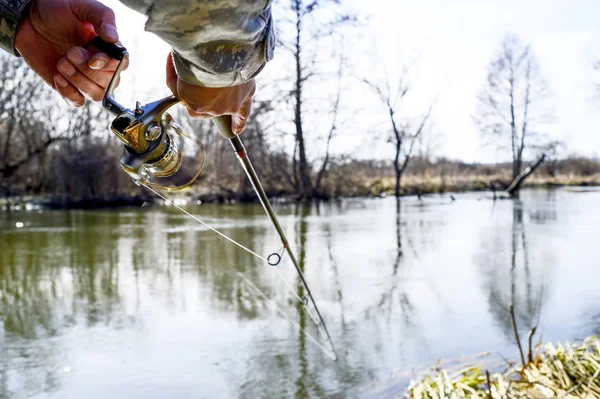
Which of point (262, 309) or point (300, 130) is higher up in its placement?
point (300, 130)

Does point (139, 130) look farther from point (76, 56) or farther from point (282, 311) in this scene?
point (282, 311)

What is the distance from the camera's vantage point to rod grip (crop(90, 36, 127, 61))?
1071 millimetres

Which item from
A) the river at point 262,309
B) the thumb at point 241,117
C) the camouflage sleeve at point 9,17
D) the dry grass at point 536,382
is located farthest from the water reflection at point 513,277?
the camouflage sleeve at point 9,17

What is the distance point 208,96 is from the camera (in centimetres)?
92

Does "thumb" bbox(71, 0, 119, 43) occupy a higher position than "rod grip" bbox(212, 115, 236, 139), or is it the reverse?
"thumb" bbox(71, 0, 119, 43)

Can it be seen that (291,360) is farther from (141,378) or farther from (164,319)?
(164,319)

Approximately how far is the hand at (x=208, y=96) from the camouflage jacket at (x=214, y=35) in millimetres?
43

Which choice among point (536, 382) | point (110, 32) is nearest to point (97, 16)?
point (110, 32)

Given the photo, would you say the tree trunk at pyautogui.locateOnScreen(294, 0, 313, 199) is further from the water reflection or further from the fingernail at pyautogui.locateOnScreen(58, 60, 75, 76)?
the fingernail at pyautogui.locateOnScreen(58, 60, 75, 76)

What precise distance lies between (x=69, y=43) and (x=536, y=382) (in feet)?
7.10

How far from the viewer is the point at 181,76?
33.5 inches

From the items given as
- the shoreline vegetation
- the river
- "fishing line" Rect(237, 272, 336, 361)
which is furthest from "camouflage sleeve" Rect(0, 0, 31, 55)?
the shoreline vegetation

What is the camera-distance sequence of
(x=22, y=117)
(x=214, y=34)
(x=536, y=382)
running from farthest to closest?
(x=22, y=117) < (x=536, y=382) < (x=214, y=34)

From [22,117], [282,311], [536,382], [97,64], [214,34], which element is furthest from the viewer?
[22,117]
